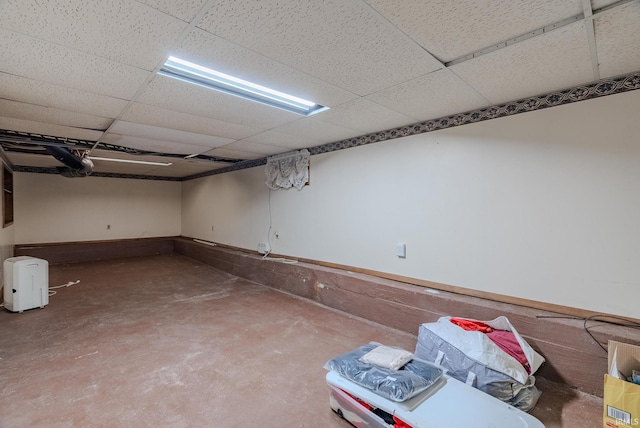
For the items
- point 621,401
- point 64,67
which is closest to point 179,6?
point 64,67

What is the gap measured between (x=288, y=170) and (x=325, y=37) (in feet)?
10.6

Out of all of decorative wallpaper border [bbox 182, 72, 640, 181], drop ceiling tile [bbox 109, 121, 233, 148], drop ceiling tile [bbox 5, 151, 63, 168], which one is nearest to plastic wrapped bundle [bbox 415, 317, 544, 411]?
decorative wallpaper border [bbox 182, 72, 640, 181]

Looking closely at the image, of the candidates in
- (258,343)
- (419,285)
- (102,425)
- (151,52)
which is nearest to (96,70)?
(151,52)

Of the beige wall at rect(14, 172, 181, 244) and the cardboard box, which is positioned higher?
the beige wall at rect(14, 172, 181, 244)

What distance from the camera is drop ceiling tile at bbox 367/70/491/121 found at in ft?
6.56

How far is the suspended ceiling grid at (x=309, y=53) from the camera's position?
1.26 metres

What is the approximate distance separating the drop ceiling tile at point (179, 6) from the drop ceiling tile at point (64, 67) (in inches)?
27.4

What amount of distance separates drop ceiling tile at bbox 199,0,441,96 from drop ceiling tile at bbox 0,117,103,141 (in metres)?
2.79

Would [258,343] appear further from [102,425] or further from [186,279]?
[186,279]

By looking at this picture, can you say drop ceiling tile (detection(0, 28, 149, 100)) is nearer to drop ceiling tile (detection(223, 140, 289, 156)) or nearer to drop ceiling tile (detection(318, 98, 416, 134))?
drop ceiling tile (detection(318, 98, 416, 134))

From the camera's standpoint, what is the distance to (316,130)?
3.28 metres

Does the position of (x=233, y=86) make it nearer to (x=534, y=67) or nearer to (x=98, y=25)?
(x=98, y=25)

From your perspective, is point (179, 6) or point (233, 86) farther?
point (233, 86)

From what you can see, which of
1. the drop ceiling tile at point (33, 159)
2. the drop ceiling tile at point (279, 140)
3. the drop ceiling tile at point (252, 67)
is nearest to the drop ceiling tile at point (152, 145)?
the drop ceiling tile at point (279, 140)
